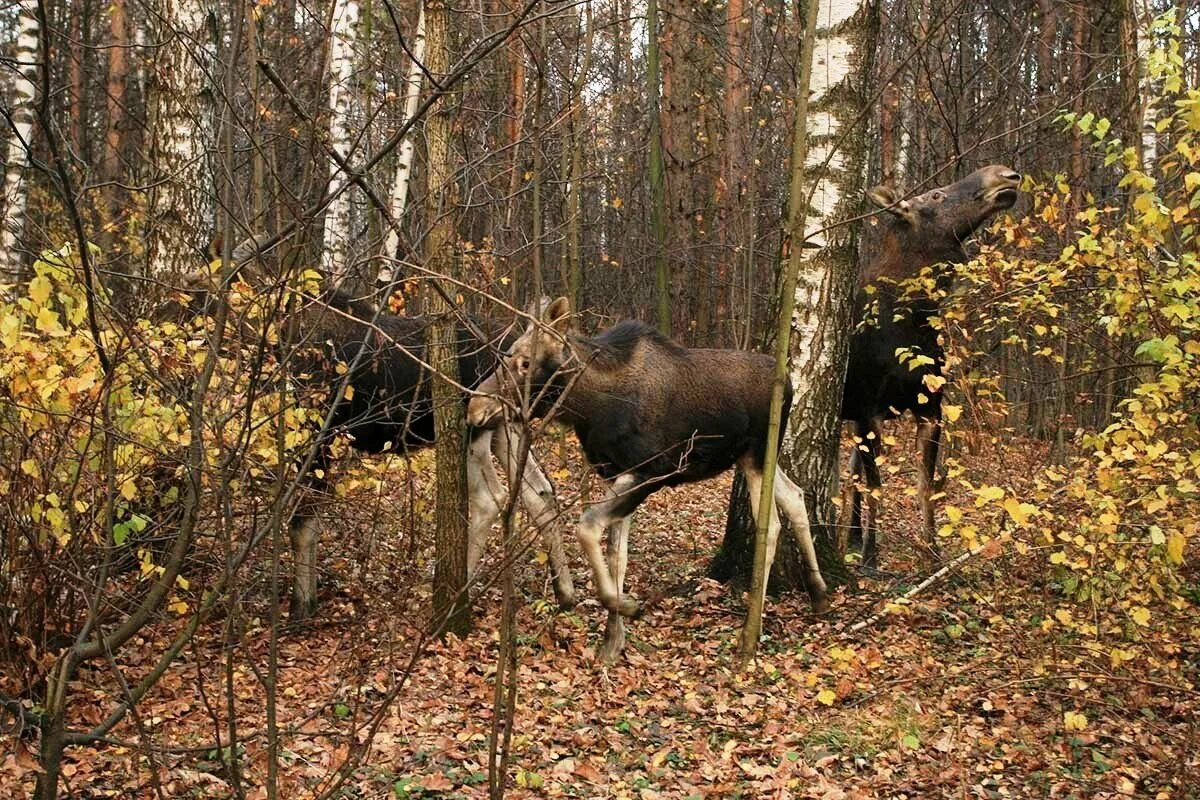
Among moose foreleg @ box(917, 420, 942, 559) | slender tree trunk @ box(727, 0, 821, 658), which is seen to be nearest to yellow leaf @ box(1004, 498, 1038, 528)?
slender tree trunk @ box(727, 0, 821, 658)

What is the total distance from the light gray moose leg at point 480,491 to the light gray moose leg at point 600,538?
1316 millimetres

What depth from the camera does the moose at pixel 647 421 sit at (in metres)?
7.70

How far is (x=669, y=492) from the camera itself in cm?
1438

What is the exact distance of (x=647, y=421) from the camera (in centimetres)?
808

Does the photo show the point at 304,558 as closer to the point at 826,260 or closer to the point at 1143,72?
the point at 826,260

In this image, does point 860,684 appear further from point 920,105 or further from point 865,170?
point 920,105

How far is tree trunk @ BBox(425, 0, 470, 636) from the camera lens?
7215 mm

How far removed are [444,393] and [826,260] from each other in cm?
306

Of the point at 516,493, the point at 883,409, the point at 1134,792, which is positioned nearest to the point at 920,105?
the point at 883,409

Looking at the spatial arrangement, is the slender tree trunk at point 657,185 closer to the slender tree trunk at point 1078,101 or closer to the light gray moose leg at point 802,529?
the slender tree trunk at point 1078,101

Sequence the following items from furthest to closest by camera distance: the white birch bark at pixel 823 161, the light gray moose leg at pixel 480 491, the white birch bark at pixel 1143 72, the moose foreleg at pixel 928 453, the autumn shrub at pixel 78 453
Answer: the moose foreleg at pixel 928 453
the white birch bark at pixel 1143 72
the light gray moose leg at pixel 480 491
the white birch bark at pixel 823 161
the autumn shrub at pixel 78 453

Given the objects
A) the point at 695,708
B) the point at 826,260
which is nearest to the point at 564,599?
the point at 695,708

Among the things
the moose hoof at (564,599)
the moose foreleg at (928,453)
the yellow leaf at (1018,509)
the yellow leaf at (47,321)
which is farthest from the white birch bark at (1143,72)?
the yellow leaf at (47,321)

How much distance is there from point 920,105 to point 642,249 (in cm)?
757
